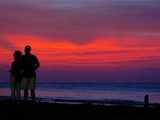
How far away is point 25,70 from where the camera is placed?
26.3 meters

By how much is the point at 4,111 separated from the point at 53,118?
2155 millimetres

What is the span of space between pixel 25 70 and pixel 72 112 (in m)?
2.95

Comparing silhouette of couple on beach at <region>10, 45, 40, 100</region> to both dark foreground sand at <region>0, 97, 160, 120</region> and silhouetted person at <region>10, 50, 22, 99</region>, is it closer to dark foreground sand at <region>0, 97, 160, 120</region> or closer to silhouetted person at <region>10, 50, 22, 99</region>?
silhouetted person at <region>10, 50, 22, 99</region>

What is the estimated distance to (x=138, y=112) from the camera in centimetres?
2420

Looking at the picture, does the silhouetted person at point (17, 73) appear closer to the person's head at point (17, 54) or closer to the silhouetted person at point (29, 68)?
the person's head at point (17, 54)

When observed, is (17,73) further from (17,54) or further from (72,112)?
(72,112)

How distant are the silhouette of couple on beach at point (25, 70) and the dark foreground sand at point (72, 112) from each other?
Result: 1.87ft

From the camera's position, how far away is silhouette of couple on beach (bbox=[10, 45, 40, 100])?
26062 millimetres

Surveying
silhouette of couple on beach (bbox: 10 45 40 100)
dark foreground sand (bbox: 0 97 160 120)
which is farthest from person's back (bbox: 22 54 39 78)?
dark foreground sand (bbox: 0 97 160 120)

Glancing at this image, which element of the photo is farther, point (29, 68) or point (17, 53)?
point (17, 53)

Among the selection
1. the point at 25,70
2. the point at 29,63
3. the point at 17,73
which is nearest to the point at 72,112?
the point at 29,63

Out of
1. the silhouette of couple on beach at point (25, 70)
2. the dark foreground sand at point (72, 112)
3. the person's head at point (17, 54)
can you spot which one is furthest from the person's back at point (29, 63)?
the dark foreground sand at point (72, 112)

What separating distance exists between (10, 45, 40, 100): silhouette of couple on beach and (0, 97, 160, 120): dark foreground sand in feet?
1.87

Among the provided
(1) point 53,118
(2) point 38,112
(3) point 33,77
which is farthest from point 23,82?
(1) point 53,118
